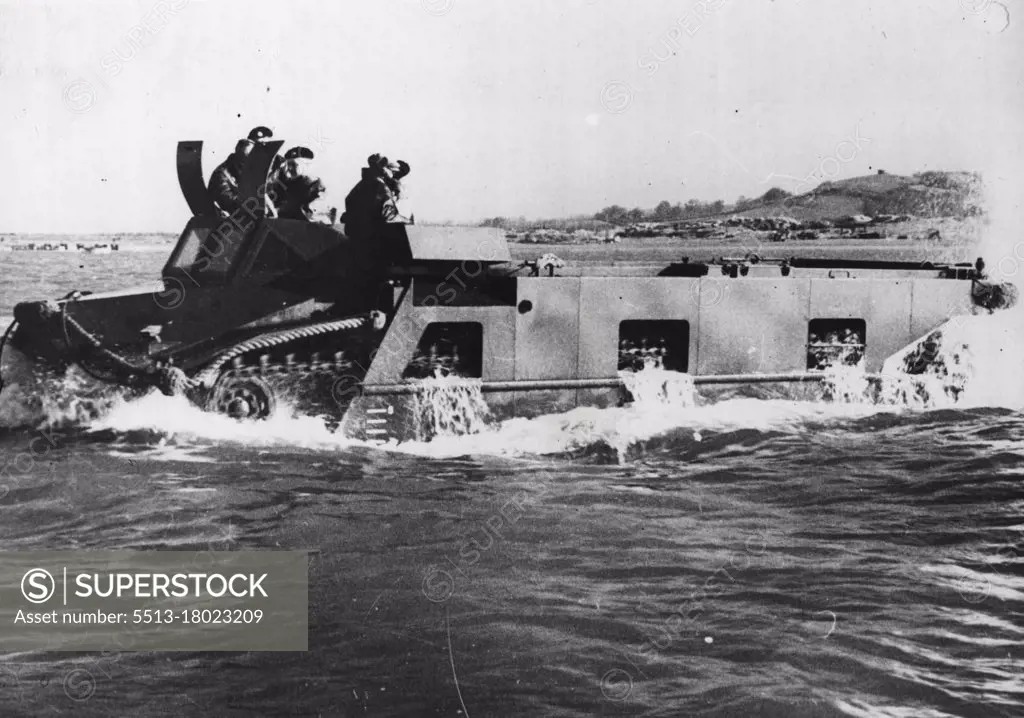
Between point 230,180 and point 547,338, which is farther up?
point 230,180

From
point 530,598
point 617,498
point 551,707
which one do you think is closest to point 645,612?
point 530,598

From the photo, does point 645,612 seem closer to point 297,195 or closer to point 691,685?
point 691,685

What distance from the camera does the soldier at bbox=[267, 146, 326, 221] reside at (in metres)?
10.2

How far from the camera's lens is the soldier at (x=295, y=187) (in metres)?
10.2

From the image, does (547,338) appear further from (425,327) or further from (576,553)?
(576,553)

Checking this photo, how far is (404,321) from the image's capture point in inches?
377

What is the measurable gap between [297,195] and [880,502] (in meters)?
5.98

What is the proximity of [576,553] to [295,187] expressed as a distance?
17.7 ft

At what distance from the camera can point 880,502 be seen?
769 cm

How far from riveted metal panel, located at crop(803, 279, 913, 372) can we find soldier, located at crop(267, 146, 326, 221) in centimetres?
552

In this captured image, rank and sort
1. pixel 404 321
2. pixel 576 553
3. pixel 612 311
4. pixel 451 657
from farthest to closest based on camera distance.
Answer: pixel 612 311
pixel 404 321
pixel 576 553
pixel 451 657

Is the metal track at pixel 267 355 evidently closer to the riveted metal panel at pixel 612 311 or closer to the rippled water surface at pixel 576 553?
the rippled water surface at pixel 576 553

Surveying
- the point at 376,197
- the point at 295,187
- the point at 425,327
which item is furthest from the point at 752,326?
the point at 295,187

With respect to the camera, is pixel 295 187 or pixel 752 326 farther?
pixel 752 326
